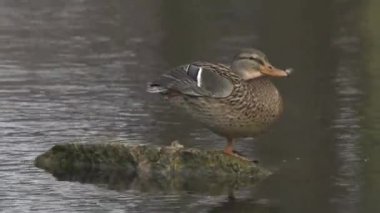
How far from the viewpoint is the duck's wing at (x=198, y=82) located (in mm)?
9203

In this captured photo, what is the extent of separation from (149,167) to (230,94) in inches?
30.7

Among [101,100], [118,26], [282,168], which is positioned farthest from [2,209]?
[118,26]

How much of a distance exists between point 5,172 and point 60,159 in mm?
435

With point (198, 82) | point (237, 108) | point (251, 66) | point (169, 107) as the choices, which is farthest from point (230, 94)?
point (169, 107)

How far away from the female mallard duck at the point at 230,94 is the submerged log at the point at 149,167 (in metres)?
0.23

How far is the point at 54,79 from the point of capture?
14.0 metres

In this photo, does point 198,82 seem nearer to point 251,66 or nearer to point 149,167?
point 251,66

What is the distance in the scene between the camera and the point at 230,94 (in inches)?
362

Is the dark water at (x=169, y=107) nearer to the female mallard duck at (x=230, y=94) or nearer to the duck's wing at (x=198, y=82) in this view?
the female mallard duck at (x=230, y=94)

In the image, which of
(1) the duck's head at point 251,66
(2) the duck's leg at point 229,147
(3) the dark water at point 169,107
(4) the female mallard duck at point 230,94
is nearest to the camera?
(3) the dark water at point 169,107

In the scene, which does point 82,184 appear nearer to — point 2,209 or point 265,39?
point 2,209

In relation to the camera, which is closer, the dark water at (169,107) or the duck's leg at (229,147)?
the dark water at (169,107)

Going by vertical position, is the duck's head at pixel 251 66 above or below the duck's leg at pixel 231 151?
above

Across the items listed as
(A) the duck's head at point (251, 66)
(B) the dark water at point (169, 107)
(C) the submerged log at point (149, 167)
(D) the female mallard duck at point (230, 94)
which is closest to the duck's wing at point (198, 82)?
(D) the female mallard duck at point (230, 94)
